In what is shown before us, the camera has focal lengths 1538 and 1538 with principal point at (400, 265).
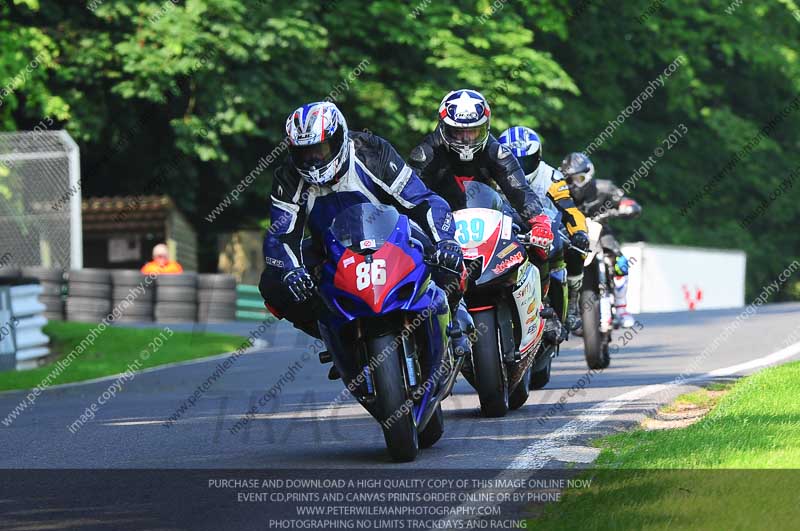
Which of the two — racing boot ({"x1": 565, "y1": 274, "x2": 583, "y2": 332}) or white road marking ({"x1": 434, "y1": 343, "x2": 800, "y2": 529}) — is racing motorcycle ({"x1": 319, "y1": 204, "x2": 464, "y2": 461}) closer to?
white road marking ({"x1": 434, "y1": 343, "x2": 800, "y2": 529})

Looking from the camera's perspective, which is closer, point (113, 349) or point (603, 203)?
point (603, 203)

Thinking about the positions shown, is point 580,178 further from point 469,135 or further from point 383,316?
point 383,316

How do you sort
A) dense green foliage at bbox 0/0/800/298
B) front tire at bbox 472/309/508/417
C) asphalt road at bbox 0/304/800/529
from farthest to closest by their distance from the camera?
dense green foliage at bbox 0/0/800/298 < front tire at bbox 472/309/508/417 < asphalt road at bbox 0/304/800/529

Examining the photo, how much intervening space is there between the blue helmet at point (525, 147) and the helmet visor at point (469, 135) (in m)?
1.63

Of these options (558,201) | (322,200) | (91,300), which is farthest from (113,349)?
(322,200)

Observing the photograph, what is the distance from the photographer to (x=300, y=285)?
7559 millimetres

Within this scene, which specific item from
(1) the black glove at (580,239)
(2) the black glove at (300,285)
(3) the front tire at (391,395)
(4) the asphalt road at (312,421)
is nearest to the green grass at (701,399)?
(4) the asphalt road at (312,421)

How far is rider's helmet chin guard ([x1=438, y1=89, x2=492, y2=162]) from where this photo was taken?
966cm

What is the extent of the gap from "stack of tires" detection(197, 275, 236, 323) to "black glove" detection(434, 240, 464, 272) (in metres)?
16.8

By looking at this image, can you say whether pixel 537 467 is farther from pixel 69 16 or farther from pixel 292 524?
pixel 69 16

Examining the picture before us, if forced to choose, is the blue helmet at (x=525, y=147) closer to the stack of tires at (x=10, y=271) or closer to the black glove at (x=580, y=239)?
the black glove at (x=580, y=239)

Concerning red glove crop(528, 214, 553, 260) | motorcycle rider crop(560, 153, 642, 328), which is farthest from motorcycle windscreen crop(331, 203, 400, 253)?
motorcycle rider crop(560, 153, 642, 328)

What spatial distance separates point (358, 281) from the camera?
7.48 metres

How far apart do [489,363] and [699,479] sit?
2.98 metres
